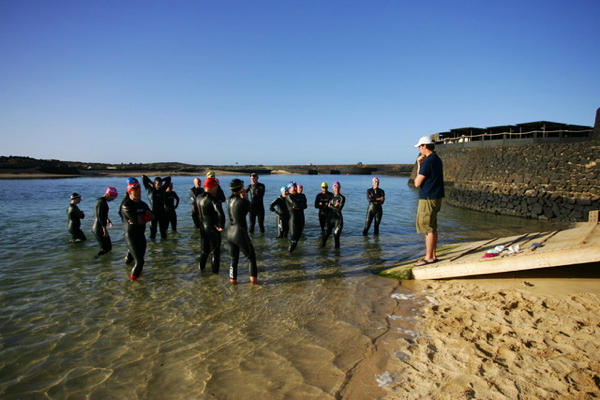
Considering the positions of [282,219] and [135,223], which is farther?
[282,219]

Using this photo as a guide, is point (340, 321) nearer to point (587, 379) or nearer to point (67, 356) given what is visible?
point (587, 379)

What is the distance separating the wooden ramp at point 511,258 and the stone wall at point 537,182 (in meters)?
11.0

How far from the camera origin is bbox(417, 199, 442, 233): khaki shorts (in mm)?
5949

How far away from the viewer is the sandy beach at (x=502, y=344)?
3.11 meters

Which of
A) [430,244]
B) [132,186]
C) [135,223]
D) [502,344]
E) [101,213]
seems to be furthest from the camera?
[101,213]

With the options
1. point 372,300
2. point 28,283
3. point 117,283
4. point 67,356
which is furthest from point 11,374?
point 372,300

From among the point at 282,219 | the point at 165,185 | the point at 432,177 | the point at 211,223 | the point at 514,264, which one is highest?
the point at 432,177

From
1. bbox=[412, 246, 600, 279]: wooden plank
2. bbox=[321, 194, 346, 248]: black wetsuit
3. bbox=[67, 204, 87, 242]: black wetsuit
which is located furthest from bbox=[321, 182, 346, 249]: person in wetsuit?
bbox=[67, 204, 87, 242]: black wetsuit

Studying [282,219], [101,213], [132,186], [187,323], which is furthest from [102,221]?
[282,219]

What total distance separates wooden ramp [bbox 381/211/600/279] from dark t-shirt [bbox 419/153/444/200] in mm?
1425

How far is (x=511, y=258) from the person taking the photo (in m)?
5.61

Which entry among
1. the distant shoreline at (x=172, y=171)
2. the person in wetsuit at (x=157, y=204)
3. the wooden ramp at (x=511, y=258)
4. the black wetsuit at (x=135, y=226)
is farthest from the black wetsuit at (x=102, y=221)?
the distant shoreline at (x=172, y=171)

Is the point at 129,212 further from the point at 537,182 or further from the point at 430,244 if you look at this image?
the point at 537,182

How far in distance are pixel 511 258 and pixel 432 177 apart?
193cm
